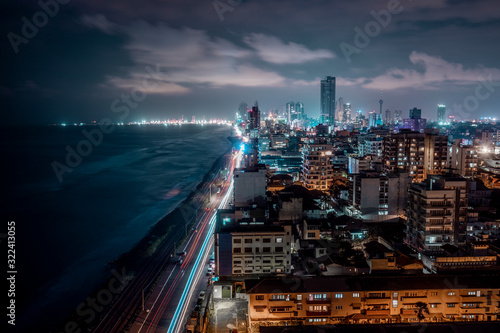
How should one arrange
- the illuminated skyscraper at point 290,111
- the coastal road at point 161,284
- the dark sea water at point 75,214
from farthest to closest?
the illuminated skyscraper at point 290,111, the dark sea water at point 75,214, the coastal road at point 161,284

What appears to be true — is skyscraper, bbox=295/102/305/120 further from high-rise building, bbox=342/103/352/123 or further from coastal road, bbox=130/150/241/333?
coastal road, bbox=130/150/241/333

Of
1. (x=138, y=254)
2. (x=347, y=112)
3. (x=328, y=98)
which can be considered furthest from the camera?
(x=347, y=112)

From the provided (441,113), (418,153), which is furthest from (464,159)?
(441,113)

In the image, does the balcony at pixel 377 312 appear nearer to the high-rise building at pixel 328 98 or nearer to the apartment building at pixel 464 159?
the apartment building at pixel 464 159

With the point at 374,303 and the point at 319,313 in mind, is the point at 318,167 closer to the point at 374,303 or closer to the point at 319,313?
the point at 374,303

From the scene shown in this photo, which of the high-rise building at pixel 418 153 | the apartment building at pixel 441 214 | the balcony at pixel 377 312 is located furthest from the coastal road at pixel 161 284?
the high-rise building at pixel 418 153

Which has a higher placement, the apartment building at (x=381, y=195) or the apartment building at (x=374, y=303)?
the apartment building at (x=381, y=195)

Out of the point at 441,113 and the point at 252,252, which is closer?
the point at 252,252
